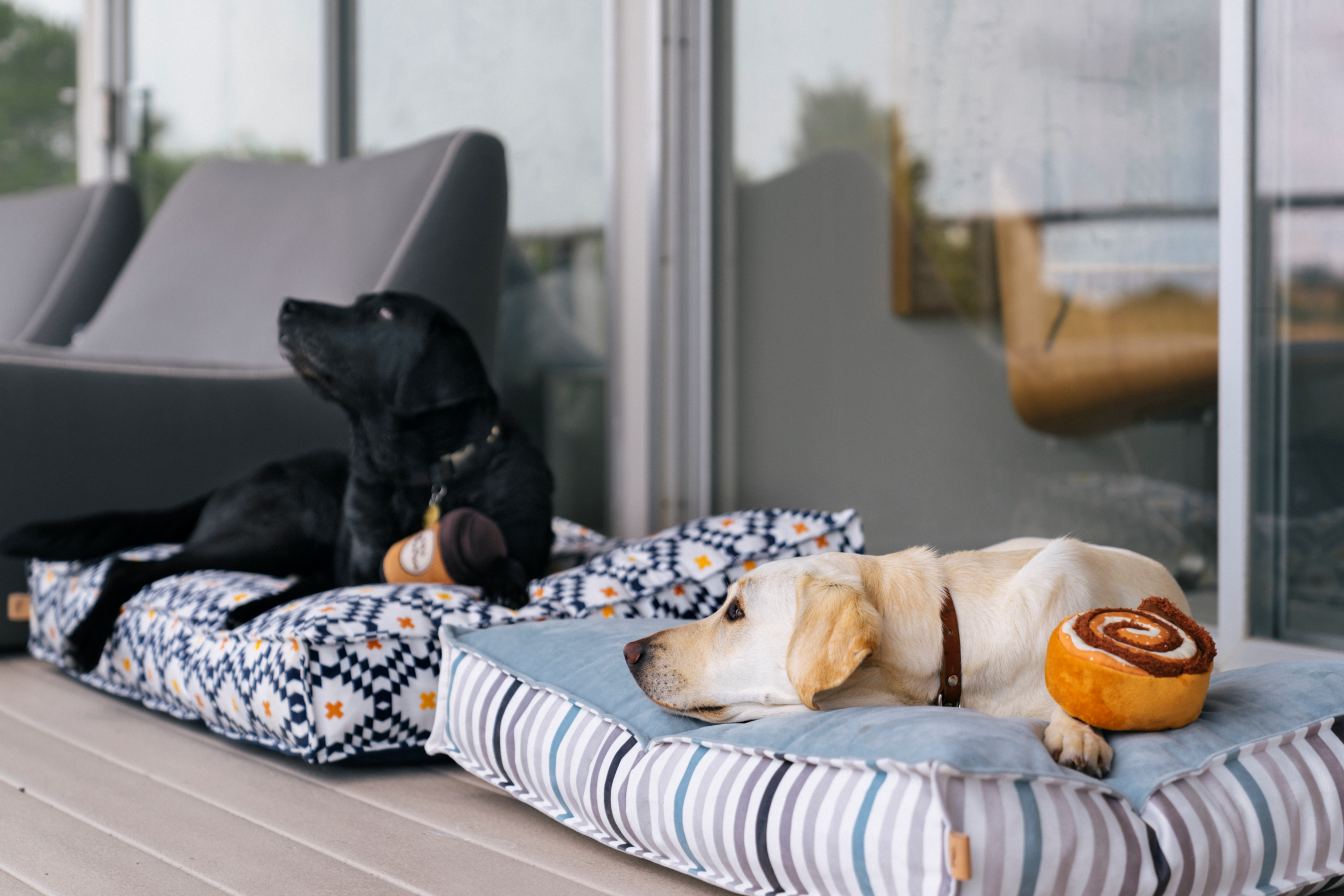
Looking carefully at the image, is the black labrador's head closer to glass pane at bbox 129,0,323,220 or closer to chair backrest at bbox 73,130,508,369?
chair backrest at bbox 73,130,508,369

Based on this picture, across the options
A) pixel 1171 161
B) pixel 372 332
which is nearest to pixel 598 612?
pixel 372 332

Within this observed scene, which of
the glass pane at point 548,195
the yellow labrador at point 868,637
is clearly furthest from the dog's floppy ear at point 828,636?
the glass pane at point 548,195

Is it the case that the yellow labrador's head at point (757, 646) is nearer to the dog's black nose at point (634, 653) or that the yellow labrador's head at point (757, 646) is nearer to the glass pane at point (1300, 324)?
the dog's black nose at point (634, 653)

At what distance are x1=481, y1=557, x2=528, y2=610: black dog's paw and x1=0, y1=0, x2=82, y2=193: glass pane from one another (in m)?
5.13

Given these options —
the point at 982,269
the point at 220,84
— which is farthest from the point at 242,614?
the point at 220,84

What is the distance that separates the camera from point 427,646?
1759 mm

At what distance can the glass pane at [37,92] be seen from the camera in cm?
611

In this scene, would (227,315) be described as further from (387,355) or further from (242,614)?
(242,614)

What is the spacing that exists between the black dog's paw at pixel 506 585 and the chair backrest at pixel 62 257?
2732 millimetres

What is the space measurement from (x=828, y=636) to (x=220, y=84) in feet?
15.4

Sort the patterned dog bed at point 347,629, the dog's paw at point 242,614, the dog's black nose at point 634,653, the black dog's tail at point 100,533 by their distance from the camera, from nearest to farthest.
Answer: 1. the dog's black nose at point 634,653
2. the patterned dog bed at point 347,629
3. the dog's paw at point 242,614
4. the black dog's tail at point 100,533

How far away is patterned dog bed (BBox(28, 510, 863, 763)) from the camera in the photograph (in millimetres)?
1668

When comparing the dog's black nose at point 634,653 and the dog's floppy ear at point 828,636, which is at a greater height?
the dog's floppy ear at point 828,636

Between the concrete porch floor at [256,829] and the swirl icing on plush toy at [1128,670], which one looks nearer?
the swirl icing on plush toy at [1128,670]
